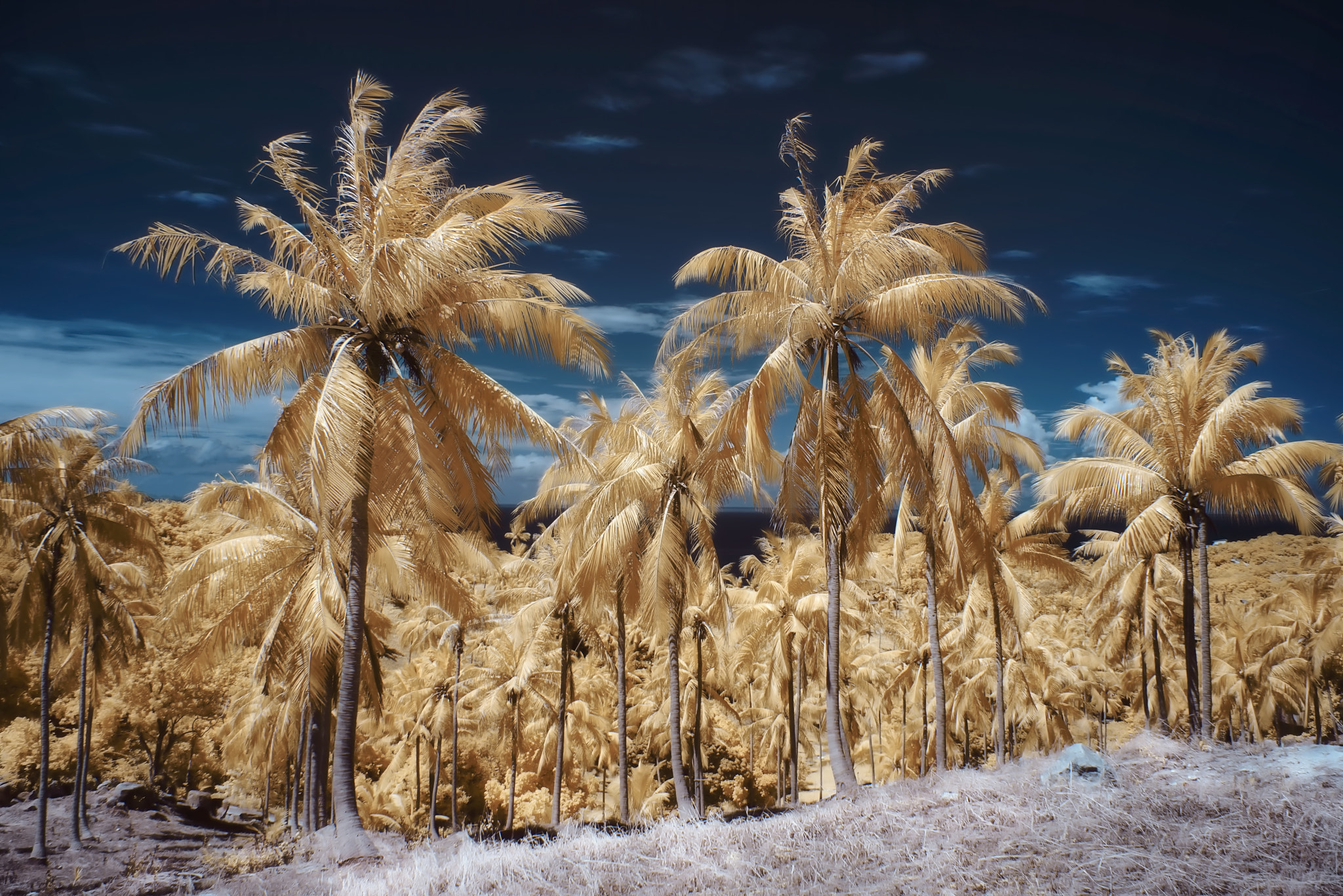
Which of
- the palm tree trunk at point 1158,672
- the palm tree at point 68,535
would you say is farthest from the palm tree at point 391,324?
the palm tree trunk at point 1158,672

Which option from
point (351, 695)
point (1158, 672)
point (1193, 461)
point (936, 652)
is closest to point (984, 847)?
point (351, 695)

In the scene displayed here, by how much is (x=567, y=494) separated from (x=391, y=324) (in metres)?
7.74

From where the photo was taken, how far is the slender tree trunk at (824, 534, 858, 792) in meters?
11.6

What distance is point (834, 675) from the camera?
1193 cm

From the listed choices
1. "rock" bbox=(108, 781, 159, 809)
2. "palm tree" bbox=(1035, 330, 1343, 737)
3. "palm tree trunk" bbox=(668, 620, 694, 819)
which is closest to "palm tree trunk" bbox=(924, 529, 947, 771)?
"palm tree" bbox=(1035, 330, 1343, 737)

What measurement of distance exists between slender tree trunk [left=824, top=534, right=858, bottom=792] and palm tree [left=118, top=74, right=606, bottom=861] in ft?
17.5

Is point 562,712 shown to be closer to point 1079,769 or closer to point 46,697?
point 46,697

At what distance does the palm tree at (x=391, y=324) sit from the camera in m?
9.20

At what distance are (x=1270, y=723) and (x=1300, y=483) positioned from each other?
25.9m

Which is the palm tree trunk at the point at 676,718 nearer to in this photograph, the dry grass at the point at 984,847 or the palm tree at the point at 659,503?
the palm tree at the point at 659,503

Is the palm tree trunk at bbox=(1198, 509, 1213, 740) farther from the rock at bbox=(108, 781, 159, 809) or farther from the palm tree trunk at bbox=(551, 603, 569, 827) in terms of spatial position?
the rock at bbox=(108, 781, 159, 809)

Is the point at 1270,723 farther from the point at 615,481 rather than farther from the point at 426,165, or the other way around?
the point at 426,165

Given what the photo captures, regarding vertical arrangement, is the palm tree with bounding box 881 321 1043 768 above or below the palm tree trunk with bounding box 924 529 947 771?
above

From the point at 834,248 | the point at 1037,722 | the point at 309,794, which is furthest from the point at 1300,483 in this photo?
the point at 309,794
